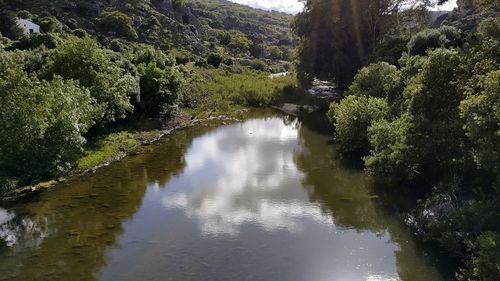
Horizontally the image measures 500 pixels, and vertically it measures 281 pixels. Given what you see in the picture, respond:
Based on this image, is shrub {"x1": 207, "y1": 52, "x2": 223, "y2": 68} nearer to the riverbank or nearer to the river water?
the riverbank

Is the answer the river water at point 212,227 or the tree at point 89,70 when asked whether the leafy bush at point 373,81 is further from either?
the tree at point 89,70

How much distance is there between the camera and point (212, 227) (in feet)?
90.6

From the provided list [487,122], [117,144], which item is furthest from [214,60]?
[487,122]

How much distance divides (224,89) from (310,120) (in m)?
20.7

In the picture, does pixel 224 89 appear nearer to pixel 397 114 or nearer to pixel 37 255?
pixel 397 114

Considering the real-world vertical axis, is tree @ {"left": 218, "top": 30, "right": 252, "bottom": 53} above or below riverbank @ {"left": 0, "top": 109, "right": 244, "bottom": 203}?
above

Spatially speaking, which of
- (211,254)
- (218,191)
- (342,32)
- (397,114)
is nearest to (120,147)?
(218,191)

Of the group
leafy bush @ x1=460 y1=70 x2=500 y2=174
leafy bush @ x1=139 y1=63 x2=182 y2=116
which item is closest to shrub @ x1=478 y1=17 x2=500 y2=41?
leafy bush @ x1=460 y1=70 x2=500 y2=174

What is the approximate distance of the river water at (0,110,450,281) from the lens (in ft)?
74.4

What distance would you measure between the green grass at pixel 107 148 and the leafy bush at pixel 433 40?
3521 centimetres

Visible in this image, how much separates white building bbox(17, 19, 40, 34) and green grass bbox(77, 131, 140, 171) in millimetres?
44808

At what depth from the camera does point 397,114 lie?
124ft

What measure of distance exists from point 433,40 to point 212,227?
129ft

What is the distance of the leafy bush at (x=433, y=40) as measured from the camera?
52.4 meters
